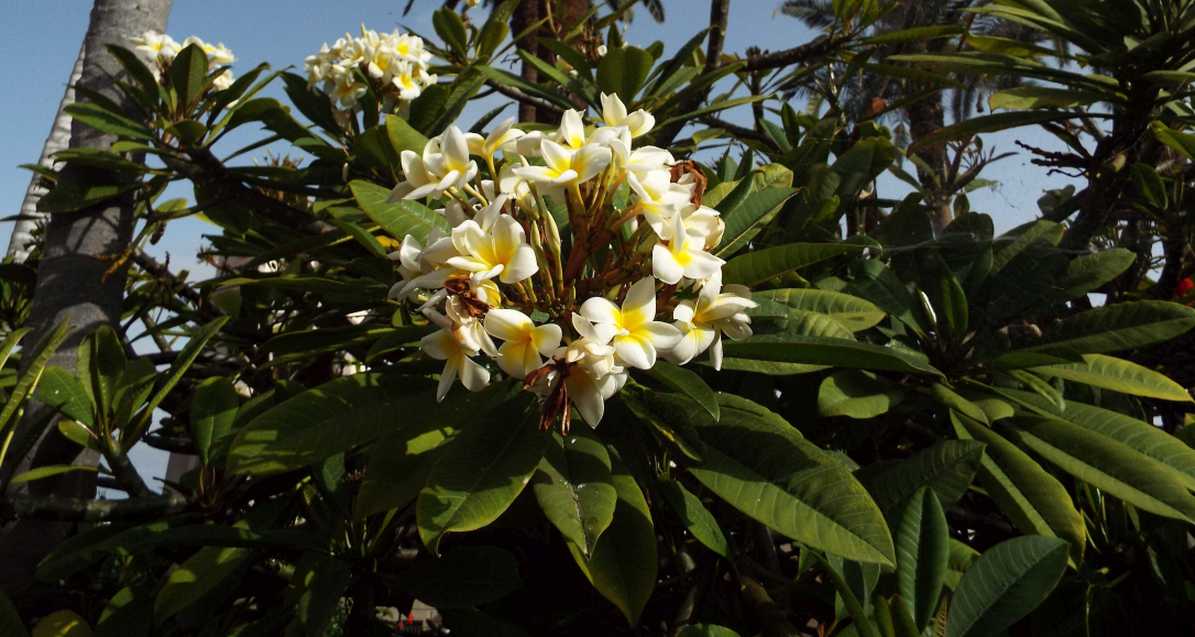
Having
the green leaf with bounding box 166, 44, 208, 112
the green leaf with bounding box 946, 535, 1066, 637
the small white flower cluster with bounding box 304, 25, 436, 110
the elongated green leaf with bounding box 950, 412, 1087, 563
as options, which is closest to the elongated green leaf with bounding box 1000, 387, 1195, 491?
the elongated green leaf with bounding box 950, 412, 1087, 563

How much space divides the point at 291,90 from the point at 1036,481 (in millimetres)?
1841

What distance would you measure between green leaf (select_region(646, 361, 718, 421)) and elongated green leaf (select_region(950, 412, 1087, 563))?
0.47 m

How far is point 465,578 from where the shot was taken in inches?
48.1

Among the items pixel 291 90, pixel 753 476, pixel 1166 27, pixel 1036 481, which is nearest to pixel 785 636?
pixel 753 476

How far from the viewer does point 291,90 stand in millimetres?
2094

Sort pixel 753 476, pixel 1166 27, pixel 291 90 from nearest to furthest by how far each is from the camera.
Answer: pixel 753 476, pixel 1166 27, pixel 291 90

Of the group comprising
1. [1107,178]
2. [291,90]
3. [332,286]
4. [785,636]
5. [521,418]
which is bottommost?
[785,636]

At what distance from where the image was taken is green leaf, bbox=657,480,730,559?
41.9 inches

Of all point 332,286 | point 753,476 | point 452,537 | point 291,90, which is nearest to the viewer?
point 753,476

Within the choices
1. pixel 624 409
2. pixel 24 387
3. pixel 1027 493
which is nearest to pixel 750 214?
pixel 624 409

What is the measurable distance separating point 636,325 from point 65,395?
1.09 meters

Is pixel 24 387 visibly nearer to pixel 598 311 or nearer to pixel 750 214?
pixel 598 311

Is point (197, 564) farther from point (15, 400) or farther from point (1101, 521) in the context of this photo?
point (1101, 521)

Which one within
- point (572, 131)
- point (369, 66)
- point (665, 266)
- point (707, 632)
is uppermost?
point (369, 66)
